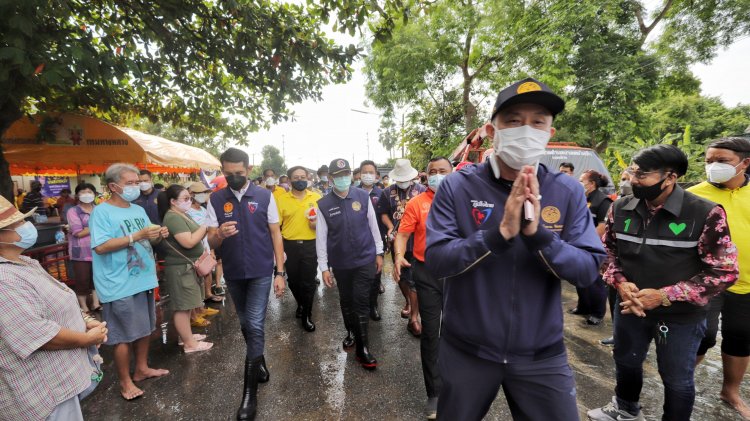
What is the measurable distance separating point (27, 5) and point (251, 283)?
10.3 feet

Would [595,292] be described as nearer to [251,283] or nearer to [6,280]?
[251,283]

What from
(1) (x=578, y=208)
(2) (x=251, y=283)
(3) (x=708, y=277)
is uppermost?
(1) (x=578, y=208)

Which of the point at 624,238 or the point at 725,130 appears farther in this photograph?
the point at 725,130

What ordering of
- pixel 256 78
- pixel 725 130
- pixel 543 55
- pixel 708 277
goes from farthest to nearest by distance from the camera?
pixel 725 130, pixel 543 55, pixel 256 78, pixel 708 277

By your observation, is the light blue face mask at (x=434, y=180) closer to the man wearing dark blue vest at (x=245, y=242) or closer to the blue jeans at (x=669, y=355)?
the man wearing dark blue vest at (x=245, y=242)

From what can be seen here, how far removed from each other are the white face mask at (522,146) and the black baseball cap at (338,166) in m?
2.37

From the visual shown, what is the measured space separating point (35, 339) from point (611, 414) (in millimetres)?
3802

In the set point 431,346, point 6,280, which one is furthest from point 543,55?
point 6,280

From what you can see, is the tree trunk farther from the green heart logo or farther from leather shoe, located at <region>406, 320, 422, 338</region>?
the green heart logo

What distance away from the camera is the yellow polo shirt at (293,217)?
14.7 ft

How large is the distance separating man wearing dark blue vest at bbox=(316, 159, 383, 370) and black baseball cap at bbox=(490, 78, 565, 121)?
7.69 feet

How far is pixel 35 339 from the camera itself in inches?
61.9

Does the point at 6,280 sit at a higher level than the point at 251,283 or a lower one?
higher

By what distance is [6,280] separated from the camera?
1550 mm
